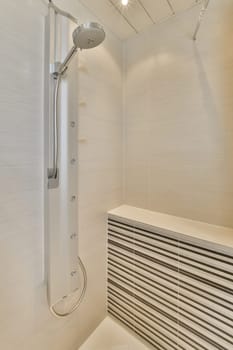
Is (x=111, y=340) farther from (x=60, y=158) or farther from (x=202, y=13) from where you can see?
(x=202, y=13)

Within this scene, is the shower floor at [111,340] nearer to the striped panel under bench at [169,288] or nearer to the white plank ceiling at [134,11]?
the striped panel under bench at [169,288]

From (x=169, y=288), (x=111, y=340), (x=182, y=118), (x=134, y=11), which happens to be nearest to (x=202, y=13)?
(x=134, y=11)

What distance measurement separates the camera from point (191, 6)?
1.27 m

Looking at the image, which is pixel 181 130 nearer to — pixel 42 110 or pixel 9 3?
pixel 42 110

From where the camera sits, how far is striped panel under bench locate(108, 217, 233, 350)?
1.00 metres

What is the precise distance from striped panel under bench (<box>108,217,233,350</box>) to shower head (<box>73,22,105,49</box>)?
1.08 meters

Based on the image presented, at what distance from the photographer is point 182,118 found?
1.34m

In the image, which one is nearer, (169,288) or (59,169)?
(59,169)

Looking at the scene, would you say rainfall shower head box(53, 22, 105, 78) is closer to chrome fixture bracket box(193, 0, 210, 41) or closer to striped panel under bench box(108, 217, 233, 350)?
chrome fixture bracket box(193, 0, 210, 41)

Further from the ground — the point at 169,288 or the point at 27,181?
the point at 27,181

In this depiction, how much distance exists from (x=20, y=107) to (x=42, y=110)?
0.11 metres

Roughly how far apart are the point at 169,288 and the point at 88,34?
1.43 metres

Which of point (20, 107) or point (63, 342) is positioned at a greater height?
point (20, 107)

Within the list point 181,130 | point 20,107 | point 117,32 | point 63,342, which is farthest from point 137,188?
point 117,32
